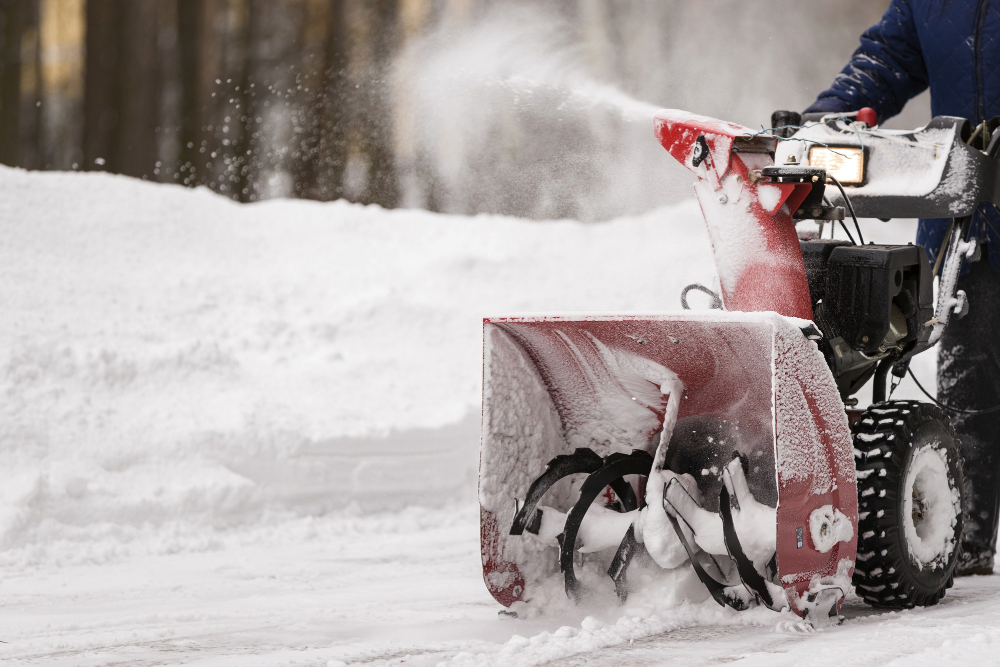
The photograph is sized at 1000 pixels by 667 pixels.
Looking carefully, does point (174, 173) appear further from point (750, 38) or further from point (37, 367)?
point (750, 38)

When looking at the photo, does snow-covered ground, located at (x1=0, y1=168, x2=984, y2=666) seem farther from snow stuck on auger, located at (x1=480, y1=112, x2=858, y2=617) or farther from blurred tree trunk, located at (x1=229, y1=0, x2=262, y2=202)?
blurred tree trunk, located at (x1=229, y1=0, x2=262, y2=202)

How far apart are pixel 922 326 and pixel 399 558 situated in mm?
2022

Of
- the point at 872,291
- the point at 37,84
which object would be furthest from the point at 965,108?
the point at 37,84

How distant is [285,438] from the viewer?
4441 mm

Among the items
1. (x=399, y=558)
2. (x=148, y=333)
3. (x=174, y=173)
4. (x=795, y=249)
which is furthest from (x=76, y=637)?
(x=174, y=173)

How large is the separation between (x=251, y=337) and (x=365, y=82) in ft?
8.67

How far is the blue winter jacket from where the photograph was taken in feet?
11.1

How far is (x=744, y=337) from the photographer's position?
2584 mm

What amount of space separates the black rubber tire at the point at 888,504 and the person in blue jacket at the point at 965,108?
83 cm

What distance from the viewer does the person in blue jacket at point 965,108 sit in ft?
11.1

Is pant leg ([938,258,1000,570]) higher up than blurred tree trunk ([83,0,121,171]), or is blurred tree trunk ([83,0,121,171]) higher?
blurred tree trunk ([83,0,121,171])

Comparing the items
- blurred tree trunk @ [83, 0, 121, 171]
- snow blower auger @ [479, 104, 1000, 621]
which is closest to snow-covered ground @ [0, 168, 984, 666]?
snow blower auger @ [479, 104, 1000, 621]

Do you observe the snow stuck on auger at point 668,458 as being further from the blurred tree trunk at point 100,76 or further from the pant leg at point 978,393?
the blurred tree trunk at point 100,76

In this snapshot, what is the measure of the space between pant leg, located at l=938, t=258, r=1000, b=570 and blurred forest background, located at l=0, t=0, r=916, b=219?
4.16m
